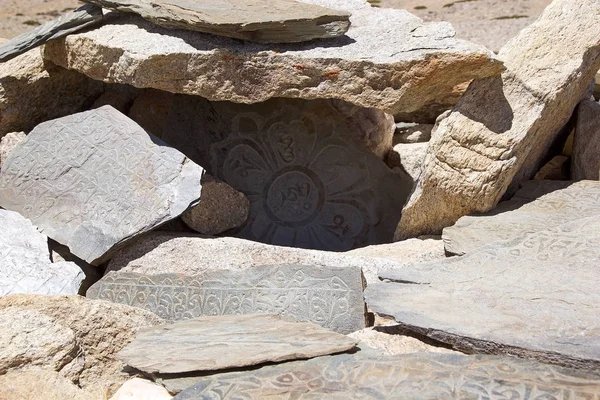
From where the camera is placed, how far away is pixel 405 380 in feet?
6.95

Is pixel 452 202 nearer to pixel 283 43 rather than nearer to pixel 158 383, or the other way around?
pixel 283 43

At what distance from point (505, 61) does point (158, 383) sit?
2092mm

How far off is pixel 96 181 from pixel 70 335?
1280mm

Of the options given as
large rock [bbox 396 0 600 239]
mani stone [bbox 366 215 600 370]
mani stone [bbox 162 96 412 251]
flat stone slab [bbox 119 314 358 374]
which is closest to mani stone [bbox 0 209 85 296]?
flat stone slab [bbox 119 314 358 374]

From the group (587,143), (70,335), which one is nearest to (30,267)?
(70,335)

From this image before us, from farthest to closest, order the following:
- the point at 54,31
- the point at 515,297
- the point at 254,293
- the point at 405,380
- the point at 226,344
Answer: the point at 54,31
the point at 254,293
the point at 515,297
the point at 226,344
the point at 405,380

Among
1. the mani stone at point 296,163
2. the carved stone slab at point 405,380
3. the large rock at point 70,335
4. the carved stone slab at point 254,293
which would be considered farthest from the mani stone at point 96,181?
the carved stone slab at point 405,380

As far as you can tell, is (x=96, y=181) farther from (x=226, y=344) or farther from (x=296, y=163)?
(x=226, y=344)

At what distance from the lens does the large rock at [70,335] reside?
234cm

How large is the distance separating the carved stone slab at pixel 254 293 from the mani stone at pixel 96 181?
0.29m

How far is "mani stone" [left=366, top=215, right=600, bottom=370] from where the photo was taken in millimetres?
2207

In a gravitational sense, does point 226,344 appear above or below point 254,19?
below

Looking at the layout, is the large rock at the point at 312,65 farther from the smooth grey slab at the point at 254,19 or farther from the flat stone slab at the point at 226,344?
the flat stone slab at the point at 226,344

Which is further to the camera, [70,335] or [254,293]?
[254,293]
